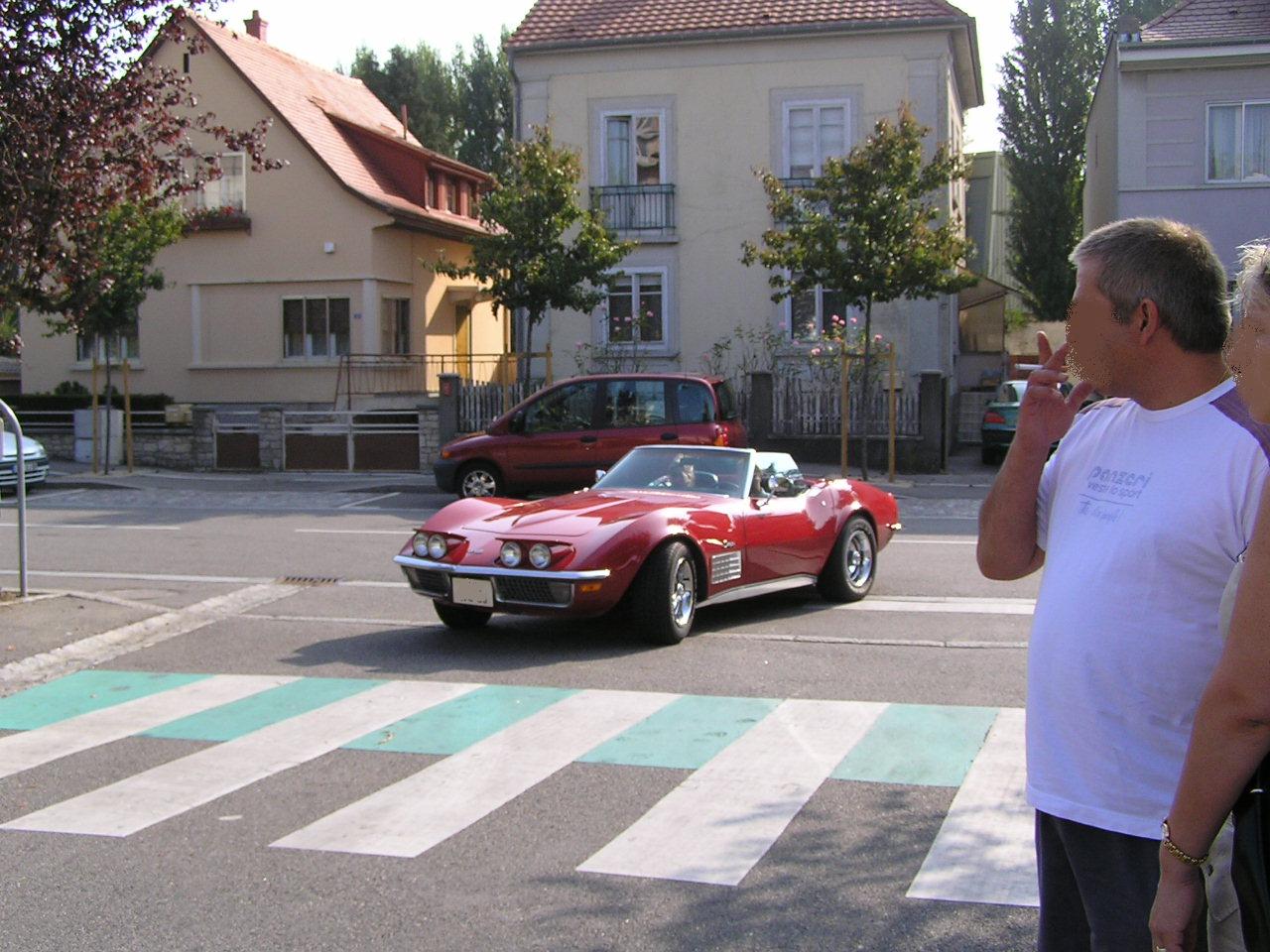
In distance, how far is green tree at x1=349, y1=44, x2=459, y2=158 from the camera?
58781 mm

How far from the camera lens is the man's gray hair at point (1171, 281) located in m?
2.71

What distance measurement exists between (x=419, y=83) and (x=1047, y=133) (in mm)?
25479

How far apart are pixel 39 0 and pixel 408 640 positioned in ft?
16.5

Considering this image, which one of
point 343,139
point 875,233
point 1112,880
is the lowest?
point 1112,880

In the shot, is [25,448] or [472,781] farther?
[25,448]

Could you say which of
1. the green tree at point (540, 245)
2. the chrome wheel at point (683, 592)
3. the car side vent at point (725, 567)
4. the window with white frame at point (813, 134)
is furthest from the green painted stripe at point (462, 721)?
the window with white frame at point (813, 134)

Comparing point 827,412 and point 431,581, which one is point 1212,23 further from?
point 431,581

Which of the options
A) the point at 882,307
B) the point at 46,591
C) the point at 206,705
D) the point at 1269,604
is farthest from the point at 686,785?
the point at 882,307

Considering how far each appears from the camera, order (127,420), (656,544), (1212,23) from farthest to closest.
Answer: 1. (1212,23)
2. (127,420)
3. (656,544)

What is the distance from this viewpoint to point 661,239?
91.7ft

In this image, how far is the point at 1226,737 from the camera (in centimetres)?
217

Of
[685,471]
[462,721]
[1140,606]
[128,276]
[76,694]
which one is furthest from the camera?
[128,276]

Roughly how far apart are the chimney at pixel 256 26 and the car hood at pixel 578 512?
31.4m

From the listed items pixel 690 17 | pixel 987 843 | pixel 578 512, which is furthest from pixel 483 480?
pixel 987 843
